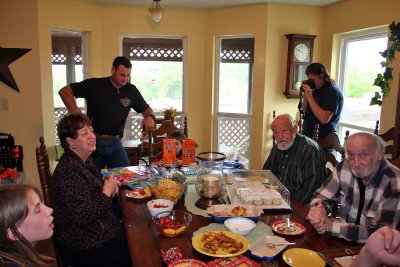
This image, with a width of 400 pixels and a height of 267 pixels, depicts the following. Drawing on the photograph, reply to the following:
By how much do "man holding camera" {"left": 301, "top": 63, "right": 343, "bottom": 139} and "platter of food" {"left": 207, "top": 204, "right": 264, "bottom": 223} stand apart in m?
1.86

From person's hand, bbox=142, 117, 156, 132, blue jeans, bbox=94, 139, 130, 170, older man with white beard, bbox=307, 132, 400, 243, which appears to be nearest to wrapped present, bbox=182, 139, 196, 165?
person's hand, bbox=142, 117, 156, 132

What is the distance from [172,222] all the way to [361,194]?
0.90m

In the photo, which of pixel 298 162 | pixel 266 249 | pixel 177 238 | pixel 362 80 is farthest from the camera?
pixel 362 80

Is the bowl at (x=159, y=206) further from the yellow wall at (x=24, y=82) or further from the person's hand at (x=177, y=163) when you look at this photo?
the yellow wall at (x=24, y=82)

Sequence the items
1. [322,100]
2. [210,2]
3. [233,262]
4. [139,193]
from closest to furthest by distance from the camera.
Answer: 1. [233,262]
2. [139,193]
3. [322,100]
4. [210,2]

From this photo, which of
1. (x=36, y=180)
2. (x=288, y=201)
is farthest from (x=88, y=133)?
(x=36, y=180)

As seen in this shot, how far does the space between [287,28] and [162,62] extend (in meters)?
1.70

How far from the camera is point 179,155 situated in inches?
119

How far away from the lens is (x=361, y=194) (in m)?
1.64

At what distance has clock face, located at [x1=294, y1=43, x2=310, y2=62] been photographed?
4.25 metres

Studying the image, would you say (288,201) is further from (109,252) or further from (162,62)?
(162,62)

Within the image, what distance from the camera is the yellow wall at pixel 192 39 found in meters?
3.62

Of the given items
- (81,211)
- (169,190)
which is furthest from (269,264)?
(81,211)

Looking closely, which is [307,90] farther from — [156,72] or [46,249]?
[46,249]
